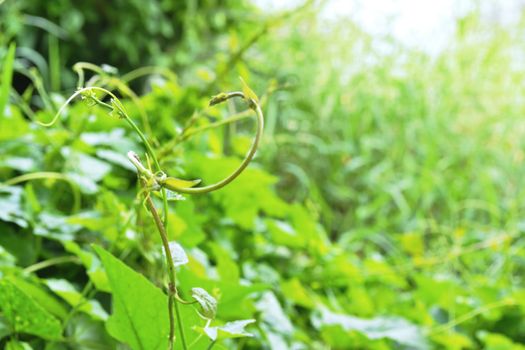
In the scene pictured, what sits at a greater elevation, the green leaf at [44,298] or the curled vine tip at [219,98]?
the curled vine tip at [219,98]

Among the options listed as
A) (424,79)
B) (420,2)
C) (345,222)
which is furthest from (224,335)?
(420,2)

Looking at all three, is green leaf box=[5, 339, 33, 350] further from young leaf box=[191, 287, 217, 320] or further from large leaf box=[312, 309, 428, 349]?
large leaf box=[312, 309, 428, 349]

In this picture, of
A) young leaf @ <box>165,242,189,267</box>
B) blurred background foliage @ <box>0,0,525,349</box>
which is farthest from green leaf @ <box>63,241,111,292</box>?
young leaf @ <box>165,242,189,267</box>

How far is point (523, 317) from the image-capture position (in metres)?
1.06

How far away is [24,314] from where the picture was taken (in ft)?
1.55

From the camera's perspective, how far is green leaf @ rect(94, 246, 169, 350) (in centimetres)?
44

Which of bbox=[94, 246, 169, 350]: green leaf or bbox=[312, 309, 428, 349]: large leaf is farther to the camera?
bbox=[312, 309, 428, 349]: large leaf

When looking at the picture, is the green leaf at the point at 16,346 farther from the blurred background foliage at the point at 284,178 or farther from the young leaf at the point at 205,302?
the young leaf at the point at 205,302

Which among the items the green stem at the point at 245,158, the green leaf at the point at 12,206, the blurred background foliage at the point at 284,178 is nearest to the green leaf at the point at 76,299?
the blurred background foliage at the point at 284,178

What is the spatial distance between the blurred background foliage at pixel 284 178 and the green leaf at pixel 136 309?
6 cm

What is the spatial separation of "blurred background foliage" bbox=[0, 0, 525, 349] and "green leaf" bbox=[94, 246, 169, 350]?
0.21 feet

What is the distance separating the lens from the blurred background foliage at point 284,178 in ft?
2.07

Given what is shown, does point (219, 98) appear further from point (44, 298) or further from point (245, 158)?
point (44, 298)

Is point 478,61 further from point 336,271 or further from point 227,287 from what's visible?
point 227,287
